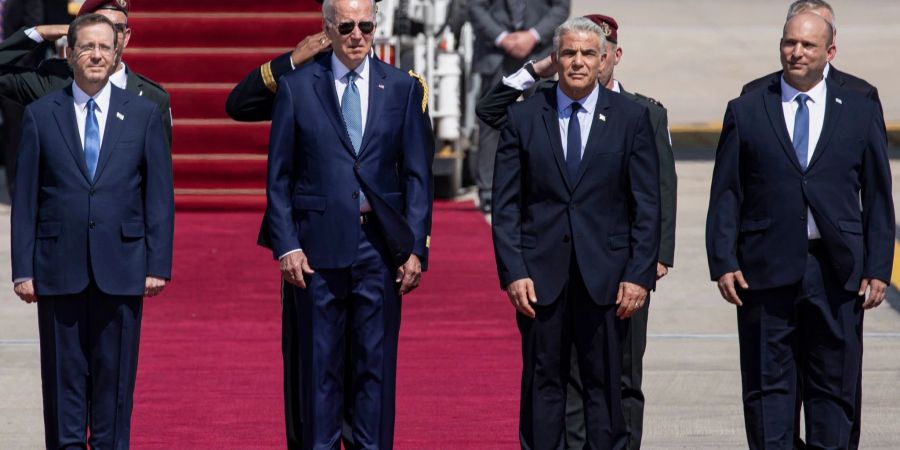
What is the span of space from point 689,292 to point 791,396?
14.8 ft

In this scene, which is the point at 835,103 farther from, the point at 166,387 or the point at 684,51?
the point at 684,51

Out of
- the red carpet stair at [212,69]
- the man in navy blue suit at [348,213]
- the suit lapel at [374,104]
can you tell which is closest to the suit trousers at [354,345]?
the man in navy blue suit at [348,213]

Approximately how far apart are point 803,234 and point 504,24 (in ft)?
22.3

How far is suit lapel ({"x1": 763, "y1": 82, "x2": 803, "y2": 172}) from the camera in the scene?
6.38 m

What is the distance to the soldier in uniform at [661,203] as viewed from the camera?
6.52m

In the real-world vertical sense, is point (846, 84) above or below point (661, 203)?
above

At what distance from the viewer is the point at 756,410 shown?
21.3 feet

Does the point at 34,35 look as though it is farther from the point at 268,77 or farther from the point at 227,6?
the point at 227,6

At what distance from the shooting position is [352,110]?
20.9 ft

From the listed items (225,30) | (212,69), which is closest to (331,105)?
(212,69)

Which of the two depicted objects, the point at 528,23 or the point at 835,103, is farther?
the point at 528,23

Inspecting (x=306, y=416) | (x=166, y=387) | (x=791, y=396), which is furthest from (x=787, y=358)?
(x=166, y=387)

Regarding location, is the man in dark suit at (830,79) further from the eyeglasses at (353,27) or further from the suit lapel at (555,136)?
the eyeglasses at (353,27)

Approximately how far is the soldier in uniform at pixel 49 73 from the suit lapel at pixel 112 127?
0.56 metres
